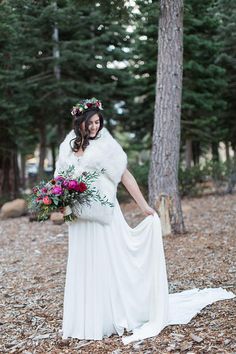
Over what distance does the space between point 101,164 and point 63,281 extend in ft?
8.67

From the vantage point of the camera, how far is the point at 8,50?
A: 13.6m

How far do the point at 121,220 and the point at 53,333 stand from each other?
127cm

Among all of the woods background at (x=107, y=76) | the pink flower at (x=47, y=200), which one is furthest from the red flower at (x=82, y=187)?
the woods background at (x=107, y=76)

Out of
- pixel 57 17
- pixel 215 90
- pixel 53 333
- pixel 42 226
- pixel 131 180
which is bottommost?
pixel 53 333

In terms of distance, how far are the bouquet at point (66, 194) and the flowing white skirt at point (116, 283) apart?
248mm

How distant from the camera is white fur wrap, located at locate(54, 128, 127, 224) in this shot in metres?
4.13

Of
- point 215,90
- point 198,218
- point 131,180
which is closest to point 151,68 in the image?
point 215,90

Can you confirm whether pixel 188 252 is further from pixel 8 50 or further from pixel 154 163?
pixel 8 50

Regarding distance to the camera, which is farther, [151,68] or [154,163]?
[151,68]

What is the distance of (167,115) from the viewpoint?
7895 millimetres

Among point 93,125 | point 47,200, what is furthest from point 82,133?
point 47,200

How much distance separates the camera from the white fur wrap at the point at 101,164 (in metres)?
4.13

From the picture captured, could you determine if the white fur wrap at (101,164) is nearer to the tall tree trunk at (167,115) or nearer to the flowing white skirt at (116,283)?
the flowing white skirt at (116,283)

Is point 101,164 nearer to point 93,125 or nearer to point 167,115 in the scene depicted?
point 93,125
